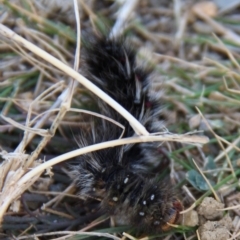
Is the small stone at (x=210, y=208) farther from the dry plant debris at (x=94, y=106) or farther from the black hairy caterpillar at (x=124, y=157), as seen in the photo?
the black hairy caterpillar at (x=124, y=157)

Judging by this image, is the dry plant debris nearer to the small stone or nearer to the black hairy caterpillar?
the small stone

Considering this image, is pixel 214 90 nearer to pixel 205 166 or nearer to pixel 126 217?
pixel 205 166

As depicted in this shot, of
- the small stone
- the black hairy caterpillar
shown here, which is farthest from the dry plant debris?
the black hairy caterpillar

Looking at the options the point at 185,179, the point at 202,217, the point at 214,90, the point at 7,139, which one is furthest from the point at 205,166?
the point at 7,139

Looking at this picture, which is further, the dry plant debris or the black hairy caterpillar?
the dry plant debris

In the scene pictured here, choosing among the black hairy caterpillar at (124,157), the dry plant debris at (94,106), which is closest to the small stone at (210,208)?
the dry plant debris at (94,106)

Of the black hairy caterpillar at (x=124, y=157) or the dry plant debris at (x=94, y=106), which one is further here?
the dry plant debris at (x=94, y=106)

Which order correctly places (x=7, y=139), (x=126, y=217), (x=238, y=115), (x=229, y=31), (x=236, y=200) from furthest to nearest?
(x=229, y=31), (x=238, y=115), (x=7, y=139), (x=236, y=200), (x=126, y=217)
